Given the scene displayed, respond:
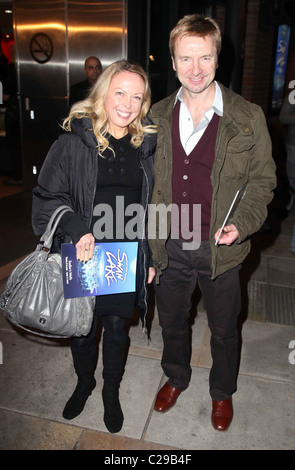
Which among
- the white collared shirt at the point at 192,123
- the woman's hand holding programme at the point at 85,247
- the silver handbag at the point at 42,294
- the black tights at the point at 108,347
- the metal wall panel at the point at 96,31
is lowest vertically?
the black tights at the point at 108,347

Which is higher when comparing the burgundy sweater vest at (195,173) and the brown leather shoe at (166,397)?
the burgundy sweater vest at (195,173)

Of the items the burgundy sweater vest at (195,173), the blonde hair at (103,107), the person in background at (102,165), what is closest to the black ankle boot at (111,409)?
the person in background at (102,165)

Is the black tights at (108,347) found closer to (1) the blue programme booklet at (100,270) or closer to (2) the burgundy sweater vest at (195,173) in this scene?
(1) the blue programme booklet at (100,270)

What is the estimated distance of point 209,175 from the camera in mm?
2176

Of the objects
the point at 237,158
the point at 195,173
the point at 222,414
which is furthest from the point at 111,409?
the point at 237,158

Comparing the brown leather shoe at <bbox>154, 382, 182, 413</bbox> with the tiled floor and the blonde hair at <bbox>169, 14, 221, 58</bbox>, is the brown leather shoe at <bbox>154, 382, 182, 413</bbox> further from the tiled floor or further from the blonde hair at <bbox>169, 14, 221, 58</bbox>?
the blonde hair at <bbox>169, 14, 221, 58</bbox>

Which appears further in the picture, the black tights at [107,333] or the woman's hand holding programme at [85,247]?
the black tights at [107,333]

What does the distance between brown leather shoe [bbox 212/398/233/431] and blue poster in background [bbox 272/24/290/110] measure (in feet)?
30.0

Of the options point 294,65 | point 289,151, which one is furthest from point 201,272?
point 294,65

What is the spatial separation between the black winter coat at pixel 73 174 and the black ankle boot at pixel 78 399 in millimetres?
962

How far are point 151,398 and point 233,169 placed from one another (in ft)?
5.34

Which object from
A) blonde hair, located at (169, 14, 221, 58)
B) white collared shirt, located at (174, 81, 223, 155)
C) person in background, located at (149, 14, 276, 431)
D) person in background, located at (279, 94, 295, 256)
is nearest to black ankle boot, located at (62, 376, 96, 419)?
person in background, located at (149, 14, 276, 431)

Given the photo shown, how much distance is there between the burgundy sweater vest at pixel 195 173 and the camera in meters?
2.16

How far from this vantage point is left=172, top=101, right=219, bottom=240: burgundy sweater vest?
2156 mm
